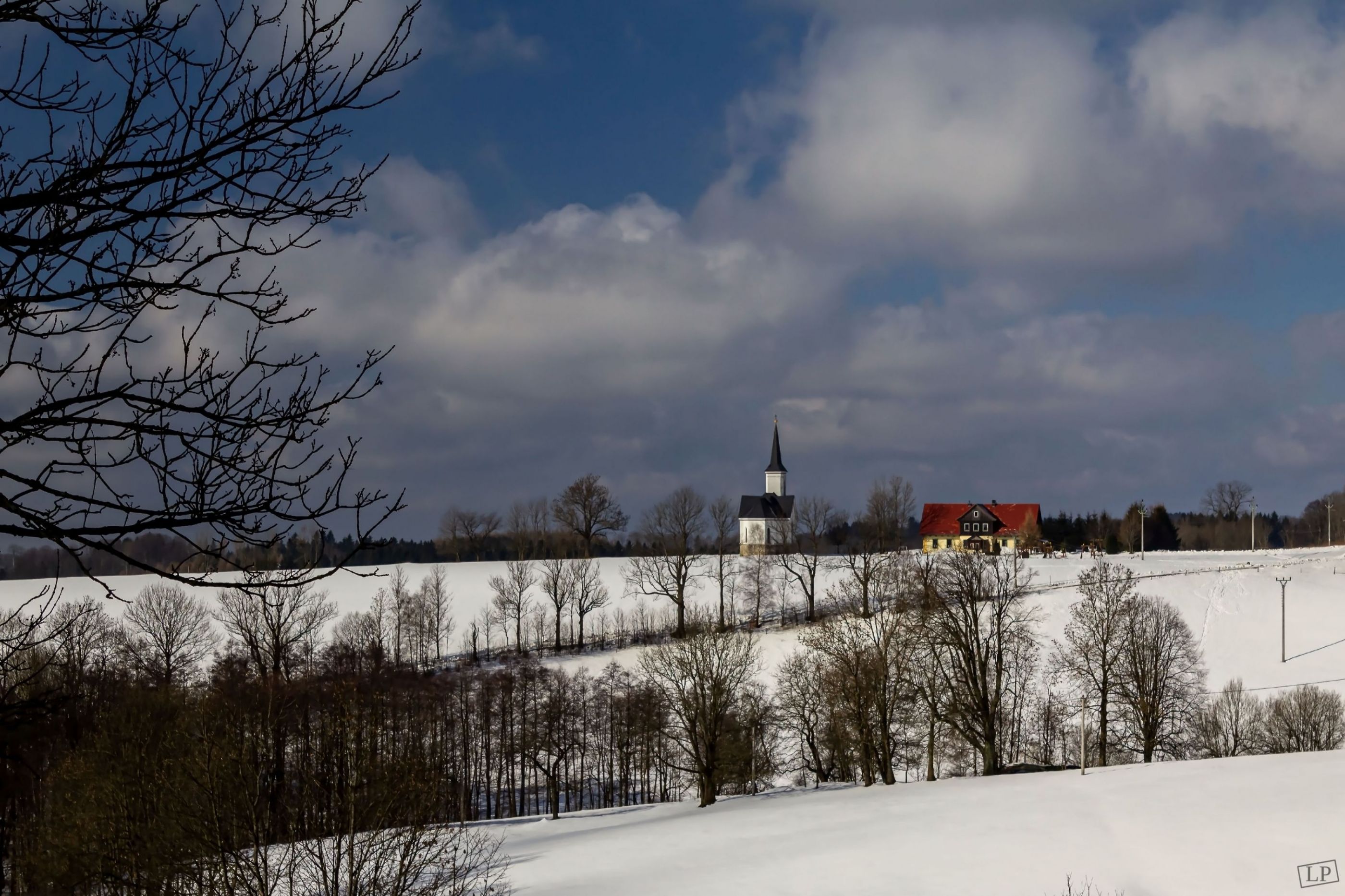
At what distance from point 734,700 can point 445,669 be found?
965 inches

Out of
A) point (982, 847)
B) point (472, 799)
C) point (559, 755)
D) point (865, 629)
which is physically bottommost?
point (472, 799)

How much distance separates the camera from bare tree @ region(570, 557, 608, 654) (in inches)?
2968

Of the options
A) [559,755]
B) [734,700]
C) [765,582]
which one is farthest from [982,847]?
[765,582]

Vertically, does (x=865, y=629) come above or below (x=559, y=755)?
above

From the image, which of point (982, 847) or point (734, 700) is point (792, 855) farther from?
point (734, 700)

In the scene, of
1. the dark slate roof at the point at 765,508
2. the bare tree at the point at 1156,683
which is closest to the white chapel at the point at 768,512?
the dark slate roof at the point at 765,508

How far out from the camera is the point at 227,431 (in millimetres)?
4996

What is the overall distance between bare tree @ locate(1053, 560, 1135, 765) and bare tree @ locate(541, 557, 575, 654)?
34.6m

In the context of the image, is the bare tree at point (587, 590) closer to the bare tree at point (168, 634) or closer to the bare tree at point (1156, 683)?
the bare tree at point (168, 634)

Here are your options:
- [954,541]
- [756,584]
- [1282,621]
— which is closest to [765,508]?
[954,541]

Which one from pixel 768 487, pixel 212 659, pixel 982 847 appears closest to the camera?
pixel 982 847

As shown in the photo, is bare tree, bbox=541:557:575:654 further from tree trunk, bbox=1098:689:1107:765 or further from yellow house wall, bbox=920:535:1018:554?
yellow house wall, bbox=920:535:1018:554

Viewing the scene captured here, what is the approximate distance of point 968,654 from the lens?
43531mm

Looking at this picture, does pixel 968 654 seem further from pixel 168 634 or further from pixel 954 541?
pixel 954 541
